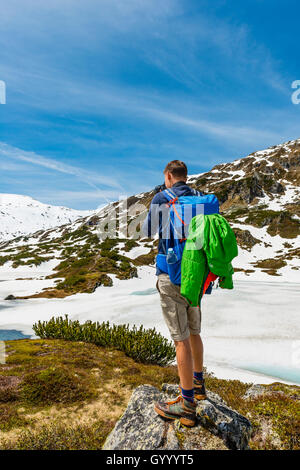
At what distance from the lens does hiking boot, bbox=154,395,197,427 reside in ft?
10.6

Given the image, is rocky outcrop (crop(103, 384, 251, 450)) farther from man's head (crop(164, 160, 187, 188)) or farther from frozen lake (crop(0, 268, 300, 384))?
frozen lake (crop(0, 268, 300, 384))

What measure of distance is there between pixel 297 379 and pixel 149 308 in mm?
12747

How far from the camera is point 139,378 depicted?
639cm

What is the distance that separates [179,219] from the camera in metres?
3.12

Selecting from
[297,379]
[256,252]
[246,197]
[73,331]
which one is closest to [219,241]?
[73,331]

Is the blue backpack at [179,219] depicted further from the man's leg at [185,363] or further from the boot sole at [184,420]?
the boot sole at [184,420]

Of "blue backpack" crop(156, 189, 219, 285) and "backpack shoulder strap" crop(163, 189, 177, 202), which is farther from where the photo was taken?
"backpack shoulder strap" crop(163, 189, 177, 202)

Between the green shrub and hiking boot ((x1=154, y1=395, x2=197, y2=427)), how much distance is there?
4881 mm

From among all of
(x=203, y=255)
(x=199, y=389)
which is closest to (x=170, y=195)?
(x=203, y=255)

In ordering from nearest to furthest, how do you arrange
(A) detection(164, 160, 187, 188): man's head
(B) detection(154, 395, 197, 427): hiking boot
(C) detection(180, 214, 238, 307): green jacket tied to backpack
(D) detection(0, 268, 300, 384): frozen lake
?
(C) detection(180, 214, 238, 307): green jacket tied to backpack, (B) detection(154, 395, 197, 427): hiking boot, (A) detection(164, 160, 187, 188): man's head, (D) detection(0, 268, 300, 384): frozen lake

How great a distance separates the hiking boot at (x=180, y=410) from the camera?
3239 millimetres

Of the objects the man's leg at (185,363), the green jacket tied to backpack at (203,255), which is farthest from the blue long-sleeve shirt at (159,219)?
the man's leg at (185,363)

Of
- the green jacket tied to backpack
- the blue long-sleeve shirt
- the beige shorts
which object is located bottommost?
the beige shorts

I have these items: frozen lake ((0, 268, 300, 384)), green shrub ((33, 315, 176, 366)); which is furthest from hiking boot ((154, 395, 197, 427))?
frozen lake ((0, 268, 300, 384))
